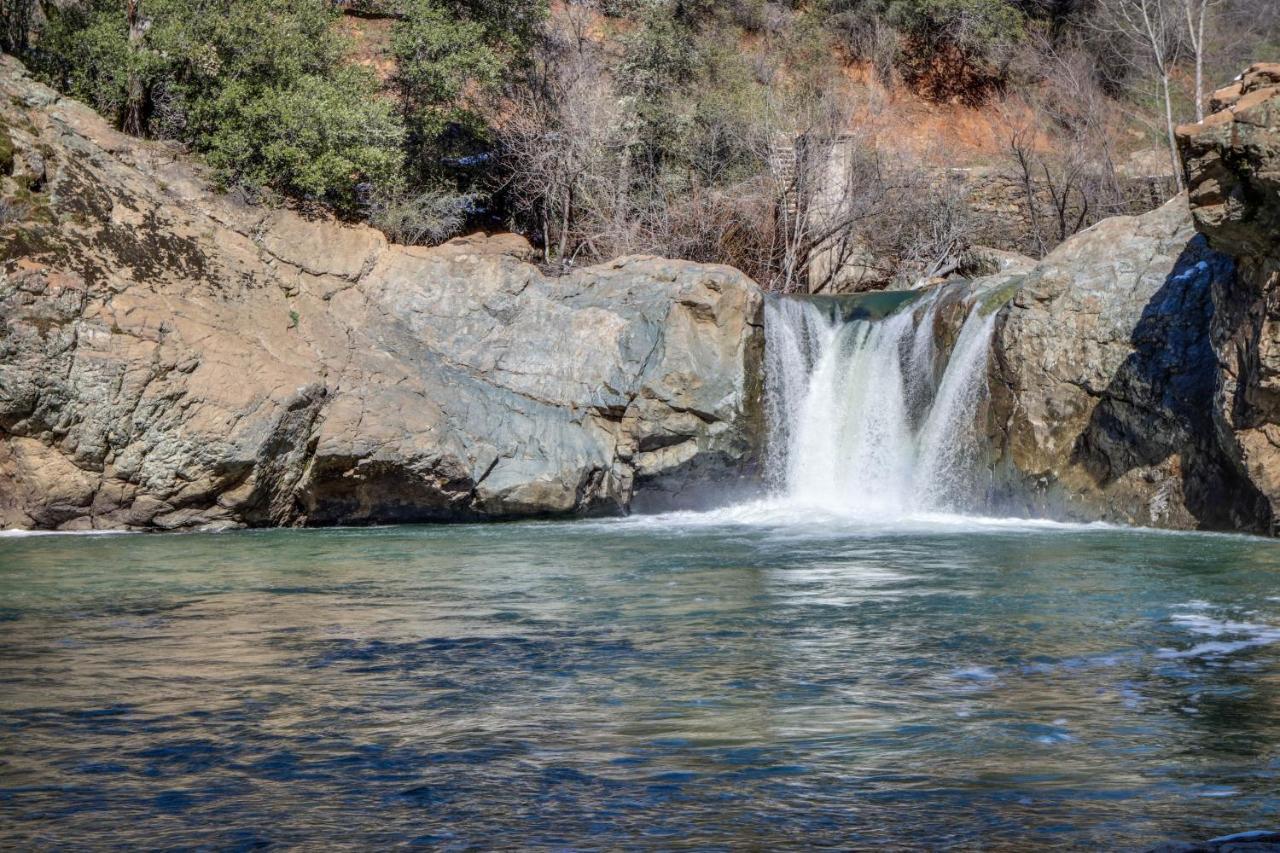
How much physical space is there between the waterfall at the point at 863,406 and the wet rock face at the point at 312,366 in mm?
680

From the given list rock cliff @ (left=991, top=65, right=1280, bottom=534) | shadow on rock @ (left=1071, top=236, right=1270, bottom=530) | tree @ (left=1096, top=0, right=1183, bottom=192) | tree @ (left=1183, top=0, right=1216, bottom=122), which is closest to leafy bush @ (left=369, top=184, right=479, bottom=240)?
rock cliff @ (left=991, top=65, right=1280, bottom=534)

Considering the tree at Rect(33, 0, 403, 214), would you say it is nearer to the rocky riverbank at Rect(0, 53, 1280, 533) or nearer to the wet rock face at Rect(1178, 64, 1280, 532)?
the rocky riverbank at Rect(0, 53, 1280, 533)

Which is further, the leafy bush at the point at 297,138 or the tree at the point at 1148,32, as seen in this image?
the tree at the point at 1148,32

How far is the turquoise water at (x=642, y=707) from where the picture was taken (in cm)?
441

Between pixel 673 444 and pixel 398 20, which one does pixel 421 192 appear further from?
pixel 673 444

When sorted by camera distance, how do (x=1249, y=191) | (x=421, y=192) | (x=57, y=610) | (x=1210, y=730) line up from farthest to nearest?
(x=421, y=192) → (x=1249, y=191) → (x=57, y=610) → (x=1210, y=730)

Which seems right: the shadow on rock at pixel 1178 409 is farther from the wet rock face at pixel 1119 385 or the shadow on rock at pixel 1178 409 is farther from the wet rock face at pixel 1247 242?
the wet rock face at pixel 1247 242

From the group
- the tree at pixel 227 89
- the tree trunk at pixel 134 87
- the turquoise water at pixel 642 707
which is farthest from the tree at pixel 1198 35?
the turquoise water at pixel 642 707

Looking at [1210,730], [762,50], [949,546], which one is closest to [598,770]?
[1210,730]

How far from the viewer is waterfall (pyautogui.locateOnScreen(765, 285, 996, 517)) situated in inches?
744

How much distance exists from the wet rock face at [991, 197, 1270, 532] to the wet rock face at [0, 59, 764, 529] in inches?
162

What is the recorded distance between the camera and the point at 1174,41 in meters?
35.3

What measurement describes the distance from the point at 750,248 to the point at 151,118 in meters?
12.2

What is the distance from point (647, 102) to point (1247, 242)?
16.4m
